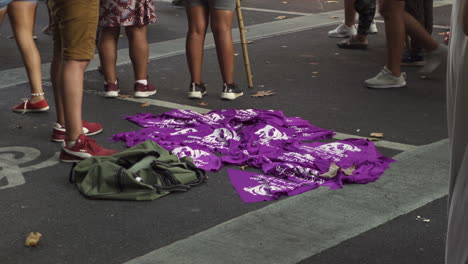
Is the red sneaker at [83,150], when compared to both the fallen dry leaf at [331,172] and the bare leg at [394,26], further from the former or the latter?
the bare leg at [394,26]

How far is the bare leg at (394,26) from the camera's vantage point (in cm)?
765

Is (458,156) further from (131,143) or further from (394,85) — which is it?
(394,85)

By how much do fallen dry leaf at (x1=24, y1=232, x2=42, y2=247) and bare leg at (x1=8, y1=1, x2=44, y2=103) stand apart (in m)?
2.94

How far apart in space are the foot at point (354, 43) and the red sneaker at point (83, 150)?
5.17m

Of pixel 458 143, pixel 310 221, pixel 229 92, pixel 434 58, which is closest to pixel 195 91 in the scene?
pixel 229 92

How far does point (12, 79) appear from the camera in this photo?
28.1ft

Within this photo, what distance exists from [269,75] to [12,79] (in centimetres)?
274

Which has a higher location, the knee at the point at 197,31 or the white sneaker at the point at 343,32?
the knee at the point at 197,31

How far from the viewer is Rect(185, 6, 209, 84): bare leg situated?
7.53m

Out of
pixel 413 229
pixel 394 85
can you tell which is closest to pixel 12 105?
pixel 394 85

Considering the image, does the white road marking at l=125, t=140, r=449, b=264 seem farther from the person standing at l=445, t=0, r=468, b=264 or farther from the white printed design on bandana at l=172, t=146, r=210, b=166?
the person standing at l=445, t=0, r=468, b=264

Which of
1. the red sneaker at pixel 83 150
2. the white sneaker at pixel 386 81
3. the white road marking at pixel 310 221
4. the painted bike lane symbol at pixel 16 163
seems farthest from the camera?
the white sneaker at pixel 386 81

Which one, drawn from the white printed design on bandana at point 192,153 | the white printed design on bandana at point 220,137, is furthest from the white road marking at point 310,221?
the white printed design on bandana at point 220,137

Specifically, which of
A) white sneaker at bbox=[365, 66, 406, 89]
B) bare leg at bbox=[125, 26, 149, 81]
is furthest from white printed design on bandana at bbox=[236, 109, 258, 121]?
white sneaker at bbox=[365, 66, 406, 89]
